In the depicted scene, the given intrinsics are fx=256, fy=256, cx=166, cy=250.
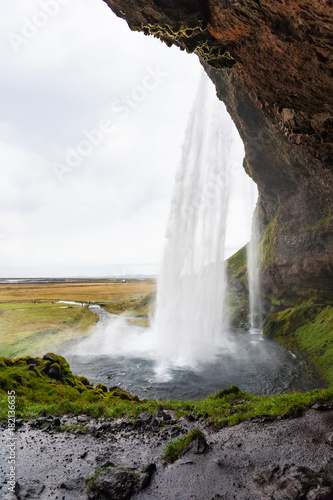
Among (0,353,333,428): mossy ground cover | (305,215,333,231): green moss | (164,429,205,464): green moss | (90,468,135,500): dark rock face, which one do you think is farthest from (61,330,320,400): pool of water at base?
(305,215,333,231): green moss

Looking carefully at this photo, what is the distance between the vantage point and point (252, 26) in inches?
358

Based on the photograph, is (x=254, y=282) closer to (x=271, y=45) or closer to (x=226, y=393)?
(x=226, y=393)

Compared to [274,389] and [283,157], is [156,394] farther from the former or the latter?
[283,157]

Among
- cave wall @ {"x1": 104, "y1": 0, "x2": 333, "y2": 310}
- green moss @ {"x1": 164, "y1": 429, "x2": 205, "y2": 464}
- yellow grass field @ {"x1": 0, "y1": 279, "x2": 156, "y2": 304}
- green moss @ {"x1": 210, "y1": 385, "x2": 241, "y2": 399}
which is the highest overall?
cave wall @ {"x1": 104, "y1": 0, "x2": 333, "y2": 310}

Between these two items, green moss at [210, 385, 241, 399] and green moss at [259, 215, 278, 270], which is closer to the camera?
green moss at [210, 385, 241, 399]

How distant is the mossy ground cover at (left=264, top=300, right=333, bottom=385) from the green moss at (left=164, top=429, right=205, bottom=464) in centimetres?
2033

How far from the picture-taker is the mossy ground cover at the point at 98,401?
11.9 metres

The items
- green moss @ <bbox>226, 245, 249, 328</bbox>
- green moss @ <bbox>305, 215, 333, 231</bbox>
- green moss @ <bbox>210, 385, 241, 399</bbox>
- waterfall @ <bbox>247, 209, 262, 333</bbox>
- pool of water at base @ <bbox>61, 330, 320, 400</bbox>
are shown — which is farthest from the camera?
green moss @ <bbox>226, 245, 249, 328</bbox>

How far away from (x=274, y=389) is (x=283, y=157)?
94.9 feet

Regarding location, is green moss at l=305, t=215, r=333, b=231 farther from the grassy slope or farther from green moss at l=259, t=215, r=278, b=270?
the grassy slope

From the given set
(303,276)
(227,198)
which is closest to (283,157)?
(227,198)

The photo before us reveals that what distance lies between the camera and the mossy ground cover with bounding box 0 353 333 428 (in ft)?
38.9

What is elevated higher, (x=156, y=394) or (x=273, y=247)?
(x=273, y=247)

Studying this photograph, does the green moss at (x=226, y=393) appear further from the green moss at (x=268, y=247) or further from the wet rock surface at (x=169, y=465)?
the green moss at (x=268, y=247)
